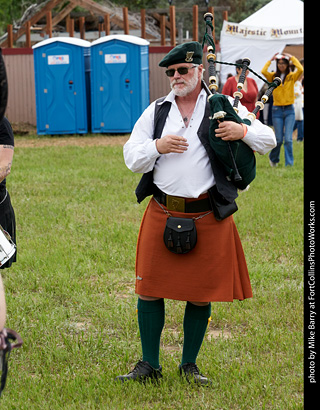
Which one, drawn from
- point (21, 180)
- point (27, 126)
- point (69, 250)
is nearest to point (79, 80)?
point (27, 126)

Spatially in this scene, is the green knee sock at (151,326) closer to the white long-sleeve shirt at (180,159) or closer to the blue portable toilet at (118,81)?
the white long-sleeve shirt at (180,159)

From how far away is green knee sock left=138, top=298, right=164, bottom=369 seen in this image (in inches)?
158

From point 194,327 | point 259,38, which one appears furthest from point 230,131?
point 259,38

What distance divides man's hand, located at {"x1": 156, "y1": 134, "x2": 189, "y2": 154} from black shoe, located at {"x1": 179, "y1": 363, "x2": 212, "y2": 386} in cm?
130

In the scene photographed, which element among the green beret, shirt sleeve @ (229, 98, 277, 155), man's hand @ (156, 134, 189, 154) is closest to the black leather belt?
man's hand @ (156, 134, 189, 154)

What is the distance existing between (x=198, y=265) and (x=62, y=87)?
15.3 metres

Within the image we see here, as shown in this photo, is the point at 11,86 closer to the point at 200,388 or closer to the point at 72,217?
the point at 72,217

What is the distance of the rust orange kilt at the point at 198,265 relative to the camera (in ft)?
12.7

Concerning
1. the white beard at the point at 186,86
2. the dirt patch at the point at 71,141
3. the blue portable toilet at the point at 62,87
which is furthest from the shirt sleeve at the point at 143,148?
the blue portable toilet at the point at 62,87

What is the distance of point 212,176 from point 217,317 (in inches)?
63.6

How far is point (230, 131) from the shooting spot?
3.53m

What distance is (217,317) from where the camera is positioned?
507 cm

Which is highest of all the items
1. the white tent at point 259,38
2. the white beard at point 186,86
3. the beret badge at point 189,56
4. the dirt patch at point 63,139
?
the white tent at point 259,38

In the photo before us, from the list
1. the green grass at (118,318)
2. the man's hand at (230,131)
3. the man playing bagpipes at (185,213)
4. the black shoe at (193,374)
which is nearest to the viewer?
the man's hand at (230,131)
